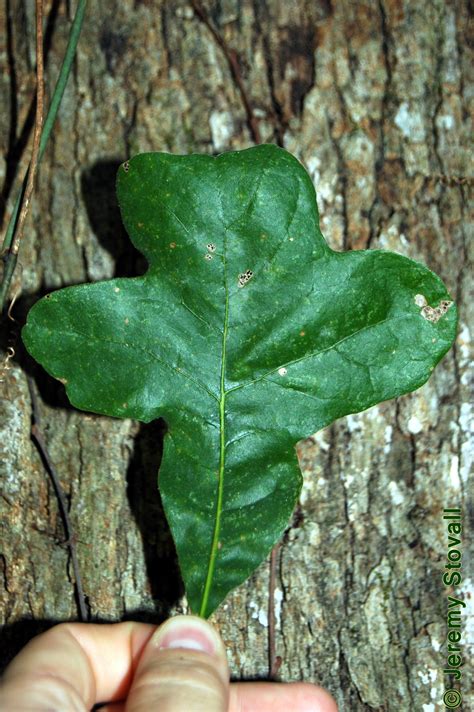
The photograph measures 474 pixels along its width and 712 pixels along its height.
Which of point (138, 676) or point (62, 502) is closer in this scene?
point (138, 676)

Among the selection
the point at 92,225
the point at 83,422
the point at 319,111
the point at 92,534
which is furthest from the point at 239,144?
the point at 92,534

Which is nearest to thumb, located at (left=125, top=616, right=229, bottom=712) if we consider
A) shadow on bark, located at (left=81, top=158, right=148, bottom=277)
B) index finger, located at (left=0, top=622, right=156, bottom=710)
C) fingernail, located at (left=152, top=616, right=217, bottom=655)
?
fingernail, located at (left=152, top=616, right=217, bottom=655)

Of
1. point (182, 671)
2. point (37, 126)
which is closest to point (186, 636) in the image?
point (182, 671)

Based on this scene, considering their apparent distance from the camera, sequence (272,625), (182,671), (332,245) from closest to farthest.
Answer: (182,671), (272,625), (332,245)

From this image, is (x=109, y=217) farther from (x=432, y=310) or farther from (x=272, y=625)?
(x=272, y=625)

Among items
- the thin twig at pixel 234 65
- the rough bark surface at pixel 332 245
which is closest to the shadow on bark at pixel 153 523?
the rough bark surface at pixel 332 245

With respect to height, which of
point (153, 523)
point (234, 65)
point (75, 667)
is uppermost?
point (234, 65)

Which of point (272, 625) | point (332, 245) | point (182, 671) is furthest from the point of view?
point (332, 245)

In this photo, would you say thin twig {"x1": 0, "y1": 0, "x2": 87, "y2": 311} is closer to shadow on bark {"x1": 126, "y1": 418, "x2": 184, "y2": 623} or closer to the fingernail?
shadow on bark {"x1": 126, "y1": 418, "x2": 184, "y2": 623}
